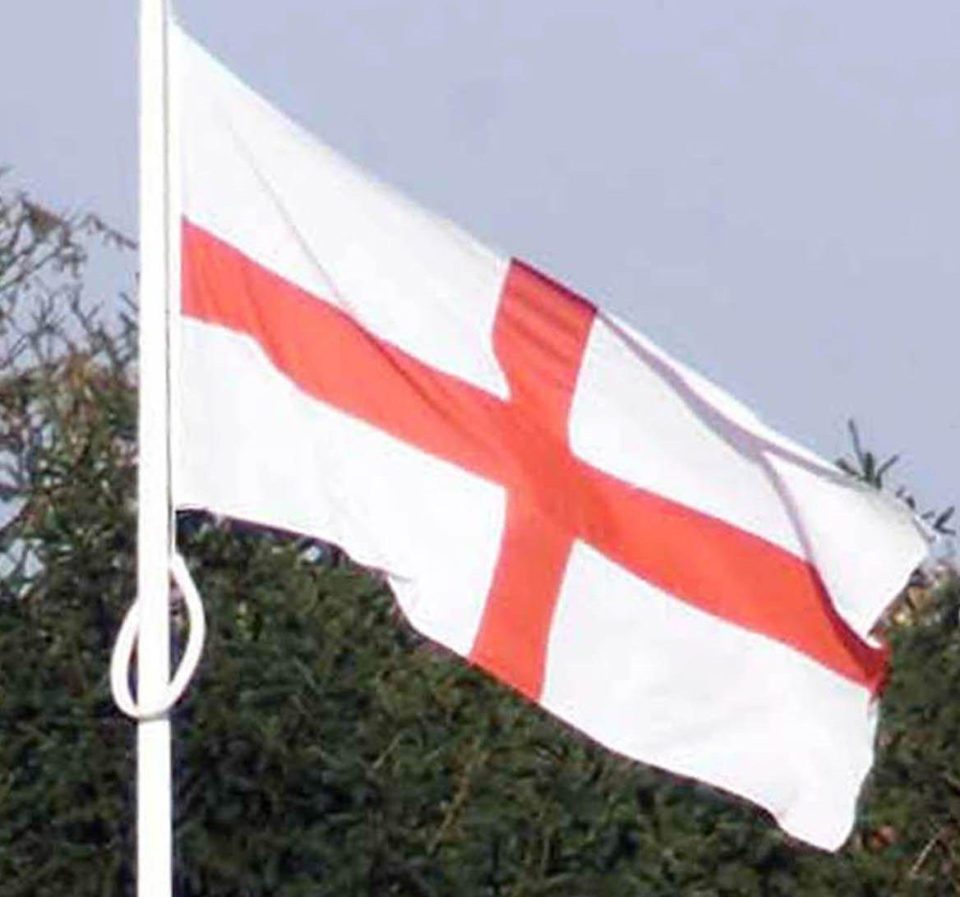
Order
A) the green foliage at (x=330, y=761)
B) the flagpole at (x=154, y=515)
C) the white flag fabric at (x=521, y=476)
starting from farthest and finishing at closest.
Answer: the green foliage at (x=330, y=761) → the white flag fabric at (x=521, y=476) → the flagpole at (x=154, y=515)

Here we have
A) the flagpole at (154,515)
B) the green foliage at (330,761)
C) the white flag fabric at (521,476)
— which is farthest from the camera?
the green foliage at (330,761)

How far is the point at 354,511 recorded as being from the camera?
8.48 metres

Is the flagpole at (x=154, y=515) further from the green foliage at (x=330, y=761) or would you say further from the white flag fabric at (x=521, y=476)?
the green foliage at (x=330, y=761)

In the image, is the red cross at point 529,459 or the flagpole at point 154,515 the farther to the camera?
the red cross at point 529,459

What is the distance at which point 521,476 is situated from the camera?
8.70 metres

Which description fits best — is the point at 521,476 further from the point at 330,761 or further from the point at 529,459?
the point at 330,761

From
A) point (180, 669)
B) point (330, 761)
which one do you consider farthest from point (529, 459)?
point (330, 761)

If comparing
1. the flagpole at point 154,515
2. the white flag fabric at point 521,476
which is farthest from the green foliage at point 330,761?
the flagpole at point 154,515

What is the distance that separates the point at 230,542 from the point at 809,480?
2.04 meters

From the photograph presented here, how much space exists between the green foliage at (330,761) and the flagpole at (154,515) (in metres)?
2.04

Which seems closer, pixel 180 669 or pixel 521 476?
pixel 180 669

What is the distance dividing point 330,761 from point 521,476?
1827 millimetres

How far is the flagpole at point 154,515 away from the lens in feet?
26.8

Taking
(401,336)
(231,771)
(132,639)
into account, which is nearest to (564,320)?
(401,336)
